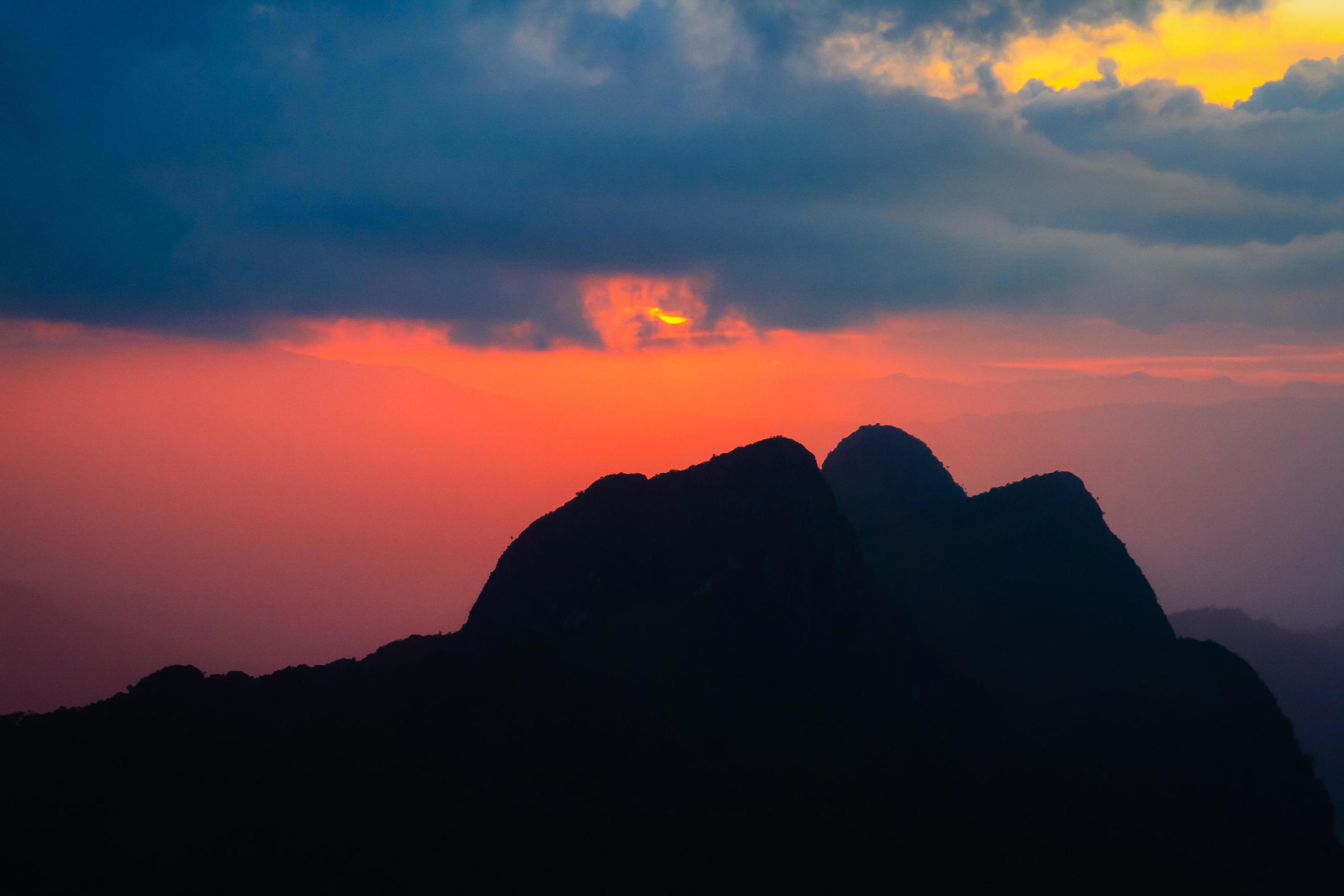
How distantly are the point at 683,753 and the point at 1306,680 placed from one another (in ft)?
613

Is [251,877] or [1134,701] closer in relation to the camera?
[251,877]

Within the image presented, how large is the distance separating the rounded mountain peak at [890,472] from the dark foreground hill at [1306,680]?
2521 inches

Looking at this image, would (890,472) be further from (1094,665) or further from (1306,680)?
(1306,680)

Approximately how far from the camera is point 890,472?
10850 cm

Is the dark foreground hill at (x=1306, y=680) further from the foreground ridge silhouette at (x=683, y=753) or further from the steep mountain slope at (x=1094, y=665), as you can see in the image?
the foreground ridge silhouette at (x=683, y=753)

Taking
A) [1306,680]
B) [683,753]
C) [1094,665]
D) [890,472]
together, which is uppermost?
[890,472]

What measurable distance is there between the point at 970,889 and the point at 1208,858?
2392cm

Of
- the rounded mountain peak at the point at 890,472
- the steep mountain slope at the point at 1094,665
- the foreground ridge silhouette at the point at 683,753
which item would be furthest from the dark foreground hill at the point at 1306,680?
the foreground ridge silhouette at the point at 683,753

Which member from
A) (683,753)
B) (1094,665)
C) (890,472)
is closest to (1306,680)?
(890,472)

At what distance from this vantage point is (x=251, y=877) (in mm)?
37750

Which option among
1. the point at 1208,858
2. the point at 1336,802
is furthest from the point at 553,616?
the point at 1336,802

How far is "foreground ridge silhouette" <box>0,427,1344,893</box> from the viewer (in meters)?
40.1

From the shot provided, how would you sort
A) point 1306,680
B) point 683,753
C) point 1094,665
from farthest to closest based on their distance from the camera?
point 1306,680 < point 1094,665 < point 683,753

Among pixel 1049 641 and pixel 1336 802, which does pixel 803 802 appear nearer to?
pixel 1049 641
